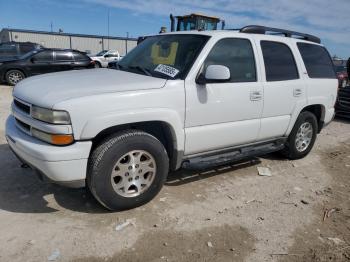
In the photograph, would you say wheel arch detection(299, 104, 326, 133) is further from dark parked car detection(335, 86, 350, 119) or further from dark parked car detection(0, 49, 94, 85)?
dark parked car detection(0, 49, 94, 85)

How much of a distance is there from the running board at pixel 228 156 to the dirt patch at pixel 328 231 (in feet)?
2.91

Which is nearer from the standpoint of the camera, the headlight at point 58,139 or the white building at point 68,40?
the headlight at point 58,139

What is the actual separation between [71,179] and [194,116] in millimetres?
1452

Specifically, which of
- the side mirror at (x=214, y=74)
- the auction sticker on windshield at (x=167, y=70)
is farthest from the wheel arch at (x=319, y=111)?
the auction sticker on windshield at (x=167, y=70)

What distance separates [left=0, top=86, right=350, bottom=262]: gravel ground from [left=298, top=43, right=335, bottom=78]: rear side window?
1718 mm

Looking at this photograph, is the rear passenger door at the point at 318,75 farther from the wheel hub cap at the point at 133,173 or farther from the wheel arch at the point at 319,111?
the wheel hub cap at the point at 133,173

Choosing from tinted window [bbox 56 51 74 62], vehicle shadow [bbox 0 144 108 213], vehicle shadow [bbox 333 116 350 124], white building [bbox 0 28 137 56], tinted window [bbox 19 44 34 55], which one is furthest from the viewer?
white building [bbox 0 28 137 56]

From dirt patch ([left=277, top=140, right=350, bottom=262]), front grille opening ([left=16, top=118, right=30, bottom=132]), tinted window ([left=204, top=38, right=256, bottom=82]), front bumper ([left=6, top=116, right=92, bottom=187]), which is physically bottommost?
dirt patch ([left=277, top=140, right=350, bottom=262])

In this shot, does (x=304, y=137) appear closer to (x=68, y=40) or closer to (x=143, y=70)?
(x=143, y=70)

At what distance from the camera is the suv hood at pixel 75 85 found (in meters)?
3.06

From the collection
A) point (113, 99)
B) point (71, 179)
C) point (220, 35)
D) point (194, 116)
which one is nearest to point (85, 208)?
point (71, 179)

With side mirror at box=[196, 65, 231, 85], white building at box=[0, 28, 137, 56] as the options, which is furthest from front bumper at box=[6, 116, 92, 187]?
white building at box=[0, 28, 137, 56]

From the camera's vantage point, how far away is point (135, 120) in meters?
3.25

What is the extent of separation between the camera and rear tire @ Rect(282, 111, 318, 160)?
522 cm
